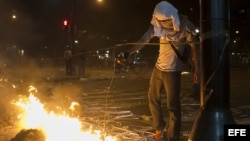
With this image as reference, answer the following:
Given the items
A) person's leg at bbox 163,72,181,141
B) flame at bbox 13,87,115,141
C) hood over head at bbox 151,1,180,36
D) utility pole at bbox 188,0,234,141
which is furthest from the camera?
flame at bbox 13,87,115,141

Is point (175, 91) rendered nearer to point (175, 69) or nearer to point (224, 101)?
point (175, 69)

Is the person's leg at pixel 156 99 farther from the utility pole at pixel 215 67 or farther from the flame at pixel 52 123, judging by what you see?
the utility pole at pixel 215 67

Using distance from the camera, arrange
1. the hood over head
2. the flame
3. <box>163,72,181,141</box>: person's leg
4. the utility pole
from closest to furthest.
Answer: the utility pole
the hood over head
<box>163,72,181,141</box>: person's leg
the flame

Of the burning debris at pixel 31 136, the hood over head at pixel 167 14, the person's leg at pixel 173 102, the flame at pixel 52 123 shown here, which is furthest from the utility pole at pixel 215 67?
the burning debris at pixel 31 136

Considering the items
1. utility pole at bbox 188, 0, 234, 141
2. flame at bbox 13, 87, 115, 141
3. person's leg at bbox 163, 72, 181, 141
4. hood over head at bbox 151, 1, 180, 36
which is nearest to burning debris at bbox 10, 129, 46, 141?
flame at bbox 13, 87, 115, 141

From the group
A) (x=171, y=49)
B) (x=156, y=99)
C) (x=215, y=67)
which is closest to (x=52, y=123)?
(x=156, y=99)

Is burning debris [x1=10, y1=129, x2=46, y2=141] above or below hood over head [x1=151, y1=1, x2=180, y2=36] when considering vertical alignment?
below

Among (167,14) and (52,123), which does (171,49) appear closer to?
(167,14)

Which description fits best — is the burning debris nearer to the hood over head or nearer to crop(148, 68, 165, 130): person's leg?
crop(148, 68, 165, 130): person's leg

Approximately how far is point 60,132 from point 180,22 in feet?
8.20

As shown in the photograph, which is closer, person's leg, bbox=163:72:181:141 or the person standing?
the person standing

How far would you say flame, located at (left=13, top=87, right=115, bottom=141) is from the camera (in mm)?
6871

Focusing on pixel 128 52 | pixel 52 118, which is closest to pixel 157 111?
pixel 128 52

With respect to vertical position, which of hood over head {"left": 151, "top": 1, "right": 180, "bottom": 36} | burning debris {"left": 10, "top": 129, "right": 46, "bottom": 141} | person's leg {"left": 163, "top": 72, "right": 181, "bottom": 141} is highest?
hood over head {"left": 151, "top": 1, "right": 180, "bottom": 36}
